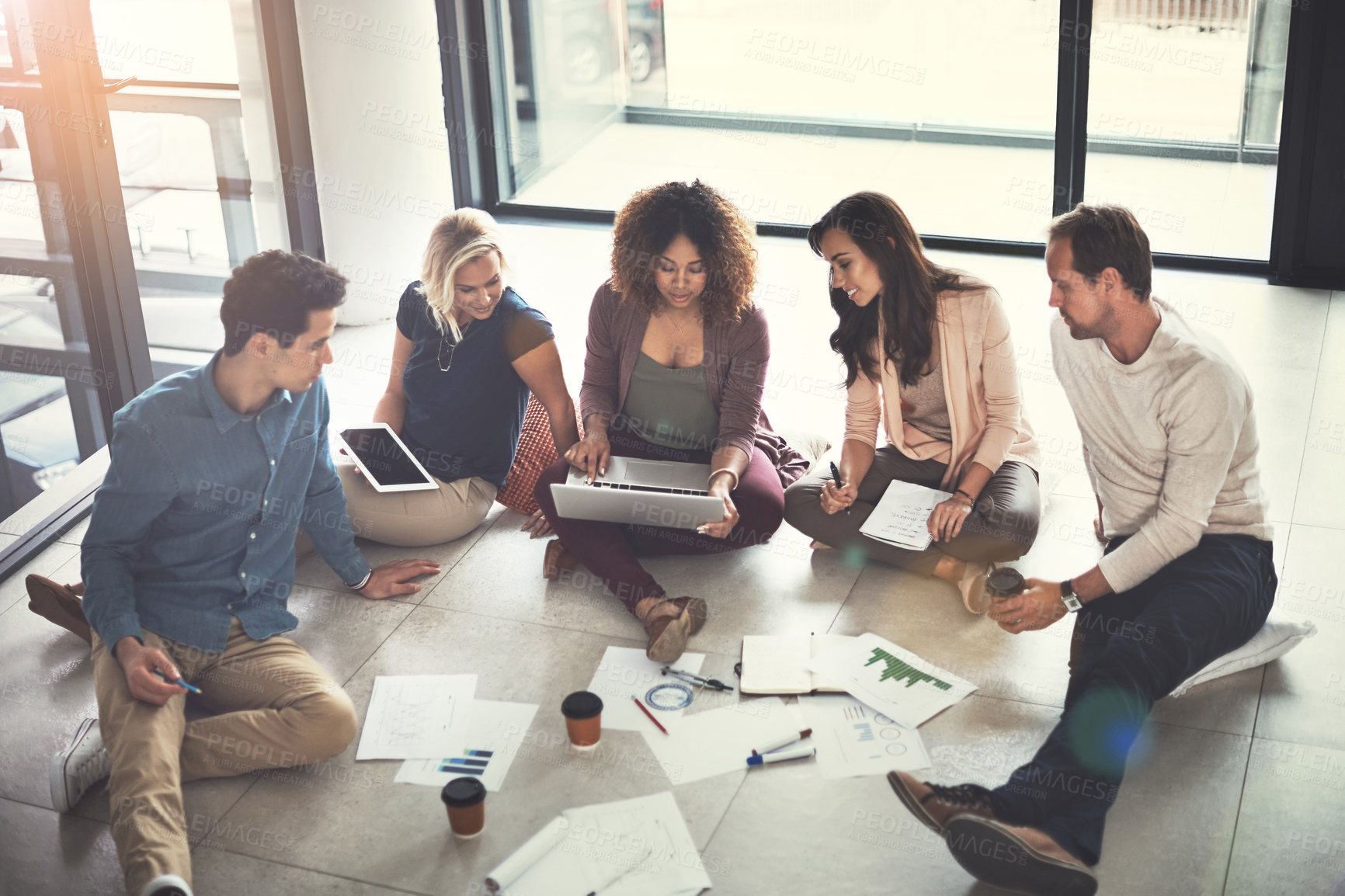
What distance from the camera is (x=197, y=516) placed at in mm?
2801

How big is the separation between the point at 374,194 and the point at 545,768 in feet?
10.8

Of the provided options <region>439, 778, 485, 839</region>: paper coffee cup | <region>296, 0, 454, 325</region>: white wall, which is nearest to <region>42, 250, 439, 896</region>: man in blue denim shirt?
<region>439, 778, 485, 839</region>: paper coffee cup

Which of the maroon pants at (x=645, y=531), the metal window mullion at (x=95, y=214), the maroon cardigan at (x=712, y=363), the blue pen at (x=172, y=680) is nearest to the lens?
the blue pen at (x=172, y=680)

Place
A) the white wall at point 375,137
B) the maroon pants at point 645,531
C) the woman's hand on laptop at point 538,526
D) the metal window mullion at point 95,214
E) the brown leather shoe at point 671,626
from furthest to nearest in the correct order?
the white wall at point 375,137 → the metal window mullion at point 95,214 → the woman's hand on laptop at point 538,526 → the maroon pants at point 645,531 → the brown leather shoe at point 671,626

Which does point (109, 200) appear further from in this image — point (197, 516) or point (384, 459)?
point (197, 516)

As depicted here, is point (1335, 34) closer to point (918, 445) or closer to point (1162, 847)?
point (918, 445)

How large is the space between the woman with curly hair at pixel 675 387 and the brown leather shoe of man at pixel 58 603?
1.25 m

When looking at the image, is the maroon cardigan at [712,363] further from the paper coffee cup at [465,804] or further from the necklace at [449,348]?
the paper coffee cup at [465,804]

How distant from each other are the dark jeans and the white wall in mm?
3538

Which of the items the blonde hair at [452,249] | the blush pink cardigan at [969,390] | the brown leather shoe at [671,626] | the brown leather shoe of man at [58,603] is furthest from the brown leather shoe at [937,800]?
the brown leather shoe of man at [58,603]

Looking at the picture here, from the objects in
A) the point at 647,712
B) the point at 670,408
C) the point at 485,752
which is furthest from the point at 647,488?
the point at 485,752

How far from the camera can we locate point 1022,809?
2.40m

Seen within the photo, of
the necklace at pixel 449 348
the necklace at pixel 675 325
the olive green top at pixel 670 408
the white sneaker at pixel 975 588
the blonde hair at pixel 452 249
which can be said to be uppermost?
the blonde hair at pixel 452 249

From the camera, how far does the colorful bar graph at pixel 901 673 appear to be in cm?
308
